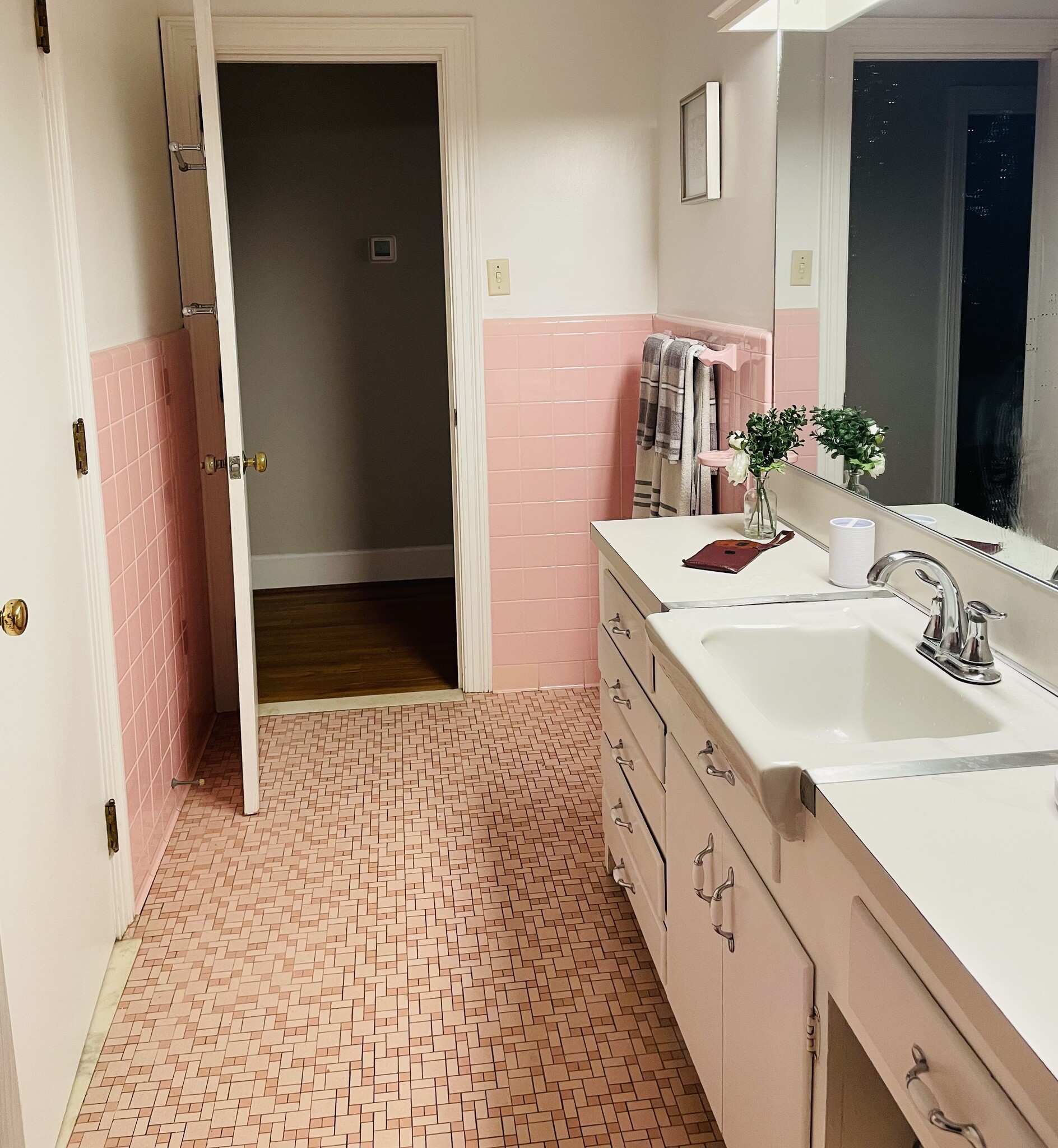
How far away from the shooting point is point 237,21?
11.0 feet

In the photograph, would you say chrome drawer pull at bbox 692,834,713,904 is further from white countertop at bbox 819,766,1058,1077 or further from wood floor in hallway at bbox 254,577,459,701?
wood floor in hallway at bbox 254,577,459,701

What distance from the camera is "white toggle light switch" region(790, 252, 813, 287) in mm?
2338

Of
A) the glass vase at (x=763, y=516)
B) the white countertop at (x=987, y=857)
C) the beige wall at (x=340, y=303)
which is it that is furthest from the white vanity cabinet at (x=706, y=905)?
the beige wall at (x=340, y=303)

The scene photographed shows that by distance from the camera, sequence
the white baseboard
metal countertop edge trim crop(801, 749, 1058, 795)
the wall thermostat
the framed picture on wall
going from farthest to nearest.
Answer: the white baseboard
the wall thermostat
the framed picture on wall
metal countertop edge trim crop(801, 749, 1058, 795)

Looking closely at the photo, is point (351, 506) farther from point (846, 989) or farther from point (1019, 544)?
point (846, 989)

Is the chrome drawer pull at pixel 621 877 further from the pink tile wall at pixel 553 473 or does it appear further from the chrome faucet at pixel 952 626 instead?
the pink tile wall at pixel 553 473

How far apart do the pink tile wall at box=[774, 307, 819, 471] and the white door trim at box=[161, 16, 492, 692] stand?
1.32 meters

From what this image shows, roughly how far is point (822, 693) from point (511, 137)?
2.42m

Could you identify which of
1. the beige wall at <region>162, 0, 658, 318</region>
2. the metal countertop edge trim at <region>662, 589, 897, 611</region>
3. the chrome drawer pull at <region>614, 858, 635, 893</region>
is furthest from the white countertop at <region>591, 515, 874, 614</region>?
the beige wall at <region>162, 0, 658, 318</region>

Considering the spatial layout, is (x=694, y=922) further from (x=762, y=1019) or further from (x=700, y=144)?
(x=700, y=144)

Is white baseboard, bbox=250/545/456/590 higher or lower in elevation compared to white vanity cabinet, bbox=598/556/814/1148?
lower

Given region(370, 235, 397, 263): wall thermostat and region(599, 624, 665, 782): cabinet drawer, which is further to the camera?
region(370, 235, 397, 263): wall thermostat

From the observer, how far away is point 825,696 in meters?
1.75

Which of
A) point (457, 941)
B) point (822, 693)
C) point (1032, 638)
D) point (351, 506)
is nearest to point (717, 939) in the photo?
point (822, 693)
